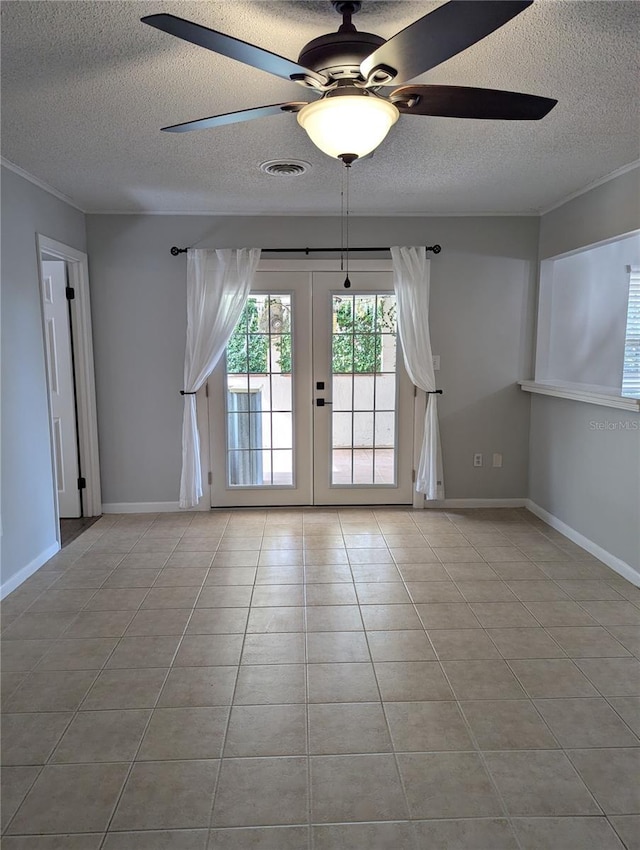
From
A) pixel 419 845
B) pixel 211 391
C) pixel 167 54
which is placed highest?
pixel 167 54

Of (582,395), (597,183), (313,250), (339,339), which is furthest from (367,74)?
(339,339)

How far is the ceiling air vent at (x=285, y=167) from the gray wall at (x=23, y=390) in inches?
59.6

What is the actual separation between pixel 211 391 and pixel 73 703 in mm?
2813

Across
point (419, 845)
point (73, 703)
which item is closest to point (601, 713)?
point (419, 845)

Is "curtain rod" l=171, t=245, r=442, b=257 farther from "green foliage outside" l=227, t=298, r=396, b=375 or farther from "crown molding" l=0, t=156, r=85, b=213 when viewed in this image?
"crown molding" l=0, t=156, r=85, b=213

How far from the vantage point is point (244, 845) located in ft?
5.29

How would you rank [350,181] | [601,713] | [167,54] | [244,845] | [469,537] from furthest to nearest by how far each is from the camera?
[469,537]
[350,181]
[601,713]
[167,54]
[244,845]

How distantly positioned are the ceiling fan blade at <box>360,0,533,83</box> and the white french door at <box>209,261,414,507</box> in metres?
2.96

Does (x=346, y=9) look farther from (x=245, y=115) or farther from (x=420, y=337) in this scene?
(x=420, y=337)

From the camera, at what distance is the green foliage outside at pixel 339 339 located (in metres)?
4.64

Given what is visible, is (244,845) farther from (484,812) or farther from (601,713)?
(601,713)

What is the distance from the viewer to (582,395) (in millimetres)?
3736

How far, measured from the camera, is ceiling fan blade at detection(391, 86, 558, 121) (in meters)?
1.74

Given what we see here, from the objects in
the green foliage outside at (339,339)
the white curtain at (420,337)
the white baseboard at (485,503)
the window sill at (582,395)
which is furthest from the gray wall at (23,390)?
the window sill at (582,395)
